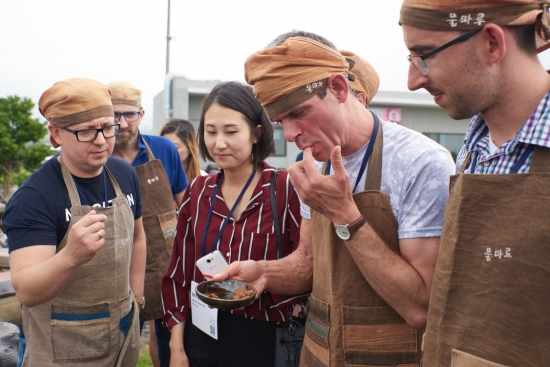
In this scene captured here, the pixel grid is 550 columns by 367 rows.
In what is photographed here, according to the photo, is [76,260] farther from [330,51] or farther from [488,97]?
[488,97]

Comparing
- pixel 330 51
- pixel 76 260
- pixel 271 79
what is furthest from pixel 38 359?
pixel 330 51

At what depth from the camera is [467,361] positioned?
4.21ft

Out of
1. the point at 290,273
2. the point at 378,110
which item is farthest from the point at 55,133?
the point at 378,110

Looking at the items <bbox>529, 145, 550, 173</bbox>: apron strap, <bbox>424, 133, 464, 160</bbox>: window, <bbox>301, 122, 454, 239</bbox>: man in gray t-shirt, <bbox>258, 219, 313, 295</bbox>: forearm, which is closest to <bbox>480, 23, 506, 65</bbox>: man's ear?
<bbox>529, 145, 550, 173</bbox>: apron strap

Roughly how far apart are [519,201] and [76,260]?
1890 mm

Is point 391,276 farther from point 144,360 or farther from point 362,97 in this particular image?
point 144,360

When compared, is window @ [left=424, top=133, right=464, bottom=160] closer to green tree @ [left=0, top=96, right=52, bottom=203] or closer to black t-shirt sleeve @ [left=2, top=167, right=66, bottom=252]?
green tree @ [left=0, top=96, right=52, bottom=203]

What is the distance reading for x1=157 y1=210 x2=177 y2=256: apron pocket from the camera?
3.90 metres

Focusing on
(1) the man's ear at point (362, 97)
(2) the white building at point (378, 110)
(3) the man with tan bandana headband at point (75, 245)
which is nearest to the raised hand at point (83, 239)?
(3) the man with tan bandana headband at point (75, 245)

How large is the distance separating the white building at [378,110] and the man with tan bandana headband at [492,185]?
16.8 m

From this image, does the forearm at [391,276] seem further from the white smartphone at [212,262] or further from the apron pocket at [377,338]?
the white smartphone at [212,262]

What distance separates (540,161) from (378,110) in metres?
21.1

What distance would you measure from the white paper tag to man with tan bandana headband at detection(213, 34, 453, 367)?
62 centimetres

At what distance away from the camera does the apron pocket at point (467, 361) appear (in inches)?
49.2
